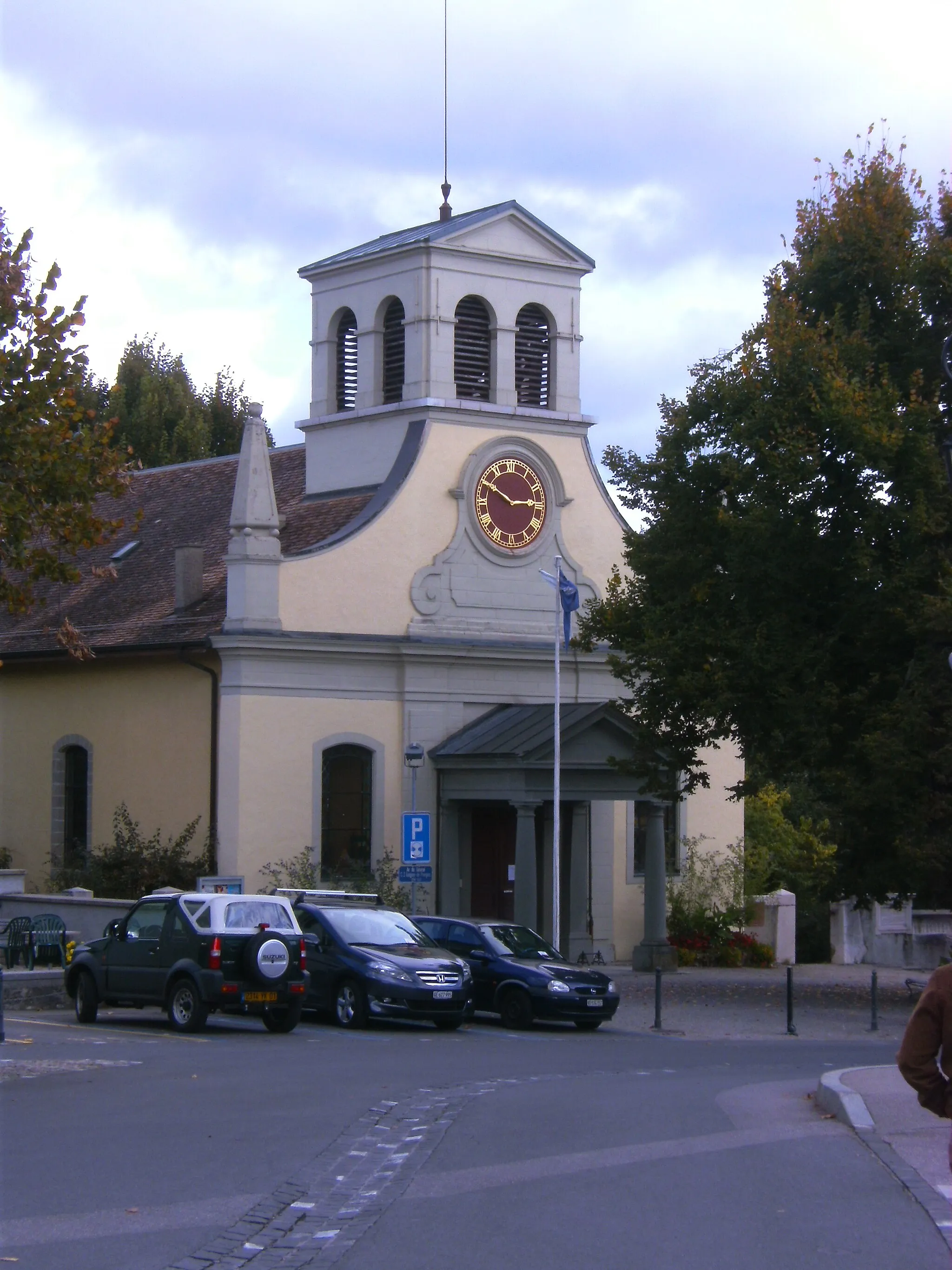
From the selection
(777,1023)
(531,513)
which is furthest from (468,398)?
(777,1023)

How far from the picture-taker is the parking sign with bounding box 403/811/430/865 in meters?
28.0

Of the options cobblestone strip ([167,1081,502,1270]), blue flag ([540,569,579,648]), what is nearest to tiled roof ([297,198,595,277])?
blue flag ([540,569,579,648])

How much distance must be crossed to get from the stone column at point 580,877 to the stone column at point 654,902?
1357mm

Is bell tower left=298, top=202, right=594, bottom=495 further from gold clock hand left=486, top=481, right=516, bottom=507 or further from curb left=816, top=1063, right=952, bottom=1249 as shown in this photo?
curb left=816, top=1063, right=952, bottom=1249

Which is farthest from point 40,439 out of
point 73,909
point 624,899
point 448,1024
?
point 624,899

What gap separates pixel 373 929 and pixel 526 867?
28.6 ft

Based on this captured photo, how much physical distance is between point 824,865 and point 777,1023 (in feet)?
9.65

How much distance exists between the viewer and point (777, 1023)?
2594cm

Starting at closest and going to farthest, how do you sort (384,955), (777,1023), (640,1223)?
(640,1223) < (384,955) < (777,1023)

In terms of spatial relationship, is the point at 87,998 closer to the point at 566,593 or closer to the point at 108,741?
the point at 566,593

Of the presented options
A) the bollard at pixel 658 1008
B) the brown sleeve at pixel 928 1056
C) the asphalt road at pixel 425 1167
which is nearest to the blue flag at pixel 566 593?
the bollard at pixel 658 1008

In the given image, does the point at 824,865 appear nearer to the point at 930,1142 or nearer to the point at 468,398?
the point at 468,398

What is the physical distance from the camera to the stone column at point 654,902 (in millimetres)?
34469

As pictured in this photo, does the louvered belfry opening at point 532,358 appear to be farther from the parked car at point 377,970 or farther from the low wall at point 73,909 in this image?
the parked car at point 377,970
